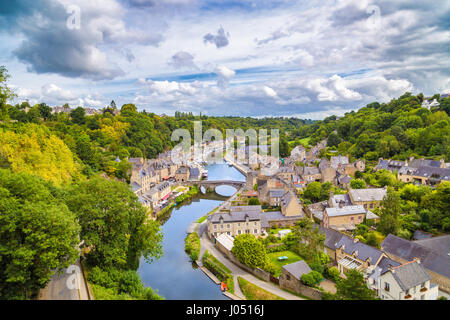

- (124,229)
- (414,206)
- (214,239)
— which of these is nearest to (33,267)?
(124,229)

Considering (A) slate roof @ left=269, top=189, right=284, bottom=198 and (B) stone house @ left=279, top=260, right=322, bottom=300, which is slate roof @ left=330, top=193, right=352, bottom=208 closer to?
(A) slate roof @ left=269, top=189, right=284, bottom=198

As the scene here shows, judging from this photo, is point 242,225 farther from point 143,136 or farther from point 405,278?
point 143,136

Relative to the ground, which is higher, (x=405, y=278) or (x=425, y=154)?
(x=425, y=154)

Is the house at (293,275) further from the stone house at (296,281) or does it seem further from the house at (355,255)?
the house at (355,255)

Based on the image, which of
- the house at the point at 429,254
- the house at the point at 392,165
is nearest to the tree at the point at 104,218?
the house at the point at 429,254

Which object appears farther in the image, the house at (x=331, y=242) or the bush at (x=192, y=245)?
the bush at (x=192, y=245)

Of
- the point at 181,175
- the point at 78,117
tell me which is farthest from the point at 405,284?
the point at 78,117

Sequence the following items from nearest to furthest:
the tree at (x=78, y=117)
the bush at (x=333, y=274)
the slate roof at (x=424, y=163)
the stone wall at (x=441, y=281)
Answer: the stone wall at (x=441, y=281) → the bush at (x=333, y=274) → the slate roof at (x=424, y=163) → the tree at (x=78, y=117)
